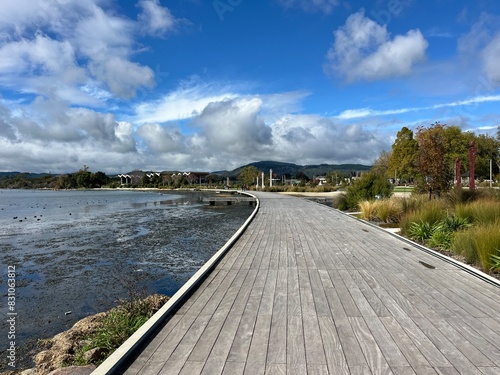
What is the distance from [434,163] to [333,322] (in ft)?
36.7

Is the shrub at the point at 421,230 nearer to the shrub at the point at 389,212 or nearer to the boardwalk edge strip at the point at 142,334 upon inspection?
the shrub at the point at 389,212

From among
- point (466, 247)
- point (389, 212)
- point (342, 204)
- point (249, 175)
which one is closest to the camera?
point (466, 247)

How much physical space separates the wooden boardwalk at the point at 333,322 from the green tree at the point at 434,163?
8097 mm

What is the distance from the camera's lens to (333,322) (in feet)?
10.3

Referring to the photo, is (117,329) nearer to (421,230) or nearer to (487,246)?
(487,246)

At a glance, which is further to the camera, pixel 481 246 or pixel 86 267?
pixel 86 267

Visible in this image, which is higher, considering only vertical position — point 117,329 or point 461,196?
point 461,196

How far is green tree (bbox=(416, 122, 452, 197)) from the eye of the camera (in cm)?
1257

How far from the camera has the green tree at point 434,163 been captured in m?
A: 12.6

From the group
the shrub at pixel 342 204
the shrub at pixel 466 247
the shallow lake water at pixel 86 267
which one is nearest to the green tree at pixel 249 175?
the shrub at pixel 342 204

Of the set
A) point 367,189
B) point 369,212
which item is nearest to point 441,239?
point 369,212

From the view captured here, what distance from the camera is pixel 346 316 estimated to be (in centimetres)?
329

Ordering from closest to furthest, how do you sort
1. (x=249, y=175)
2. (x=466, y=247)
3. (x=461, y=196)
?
1. (x=466, y=247)
2. (x=461, y=196)
3. (x=249, y=175)

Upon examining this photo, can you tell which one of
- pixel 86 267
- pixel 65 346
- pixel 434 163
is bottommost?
pixel 86 267
